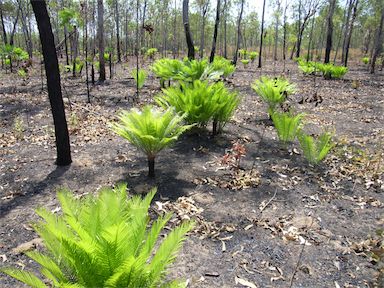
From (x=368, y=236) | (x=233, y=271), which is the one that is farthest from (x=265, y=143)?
(x=233, y=271)

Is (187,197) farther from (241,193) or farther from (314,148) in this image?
(314,148)

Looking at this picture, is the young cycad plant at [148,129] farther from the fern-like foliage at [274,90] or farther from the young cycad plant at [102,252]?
the fern-like foliage at [274,90]

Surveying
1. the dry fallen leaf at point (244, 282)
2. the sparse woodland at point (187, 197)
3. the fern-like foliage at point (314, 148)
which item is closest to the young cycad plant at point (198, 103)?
the sparse woodland at point (187, 197)

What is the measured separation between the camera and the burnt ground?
2.90 metres

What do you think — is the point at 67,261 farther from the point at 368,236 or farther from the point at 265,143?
the point at 265,143

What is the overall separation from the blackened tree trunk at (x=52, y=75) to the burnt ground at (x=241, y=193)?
0.99 ft

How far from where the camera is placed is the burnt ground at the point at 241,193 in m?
2.90

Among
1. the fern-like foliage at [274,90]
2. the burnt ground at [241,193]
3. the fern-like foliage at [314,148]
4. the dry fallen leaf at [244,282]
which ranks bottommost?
the dry fallen leaf at [244,282]

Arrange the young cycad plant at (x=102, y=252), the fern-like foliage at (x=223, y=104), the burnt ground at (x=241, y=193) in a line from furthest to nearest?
the fern-like foliage at (x=223, y=104)
the burnt ground at (x=241, y=193)
the young cycad plant at (x=102, y=252)

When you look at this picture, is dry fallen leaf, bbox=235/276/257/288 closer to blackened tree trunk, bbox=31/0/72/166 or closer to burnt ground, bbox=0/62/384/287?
burnt ground, bbox=0/62/384/287

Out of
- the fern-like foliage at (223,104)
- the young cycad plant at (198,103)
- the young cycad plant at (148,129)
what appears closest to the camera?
the young cycad plant at (148,129)

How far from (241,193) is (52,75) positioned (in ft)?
9.68

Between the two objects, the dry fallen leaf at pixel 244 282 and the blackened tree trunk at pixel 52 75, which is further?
the blackened tree trunk at pixel 52 75

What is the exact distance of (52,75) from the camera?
4234mm
